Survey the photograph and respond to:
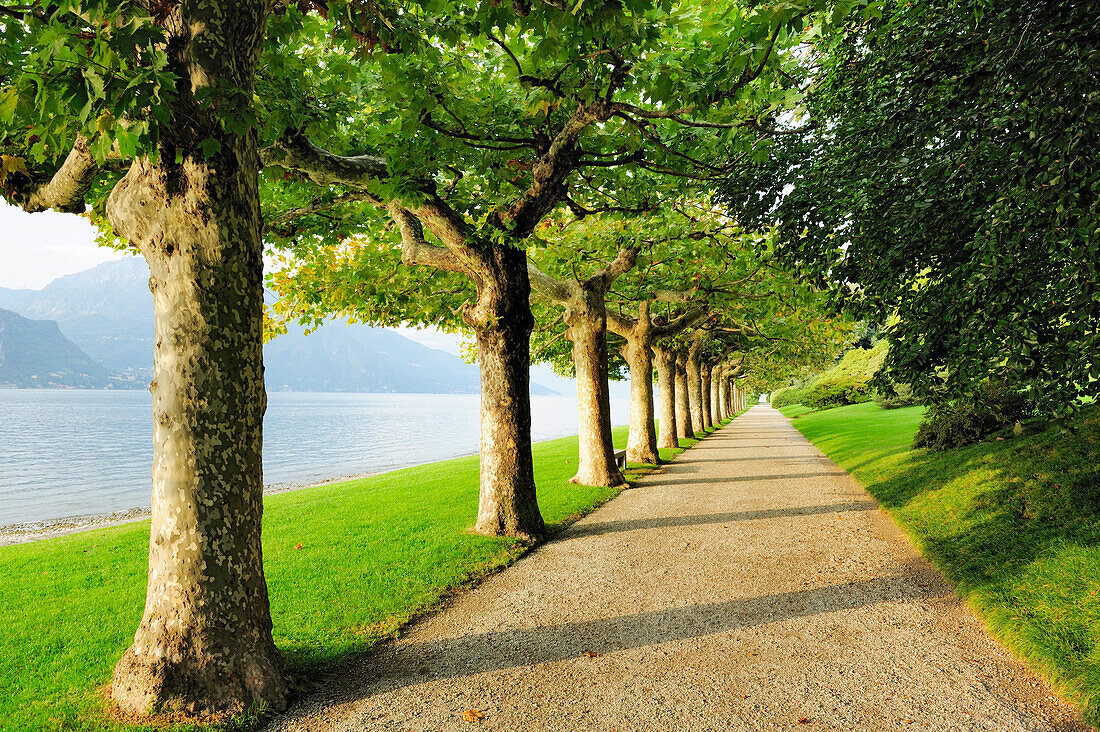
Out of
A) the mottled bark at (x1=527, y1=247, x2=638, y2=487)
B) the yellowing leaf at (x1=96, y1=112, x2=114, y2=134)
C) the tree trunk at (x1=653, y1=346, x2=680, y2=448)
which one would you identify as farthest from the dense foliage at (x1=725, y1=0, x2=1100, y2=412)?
the tree trunk at (x1=653, y1=346, x2=680, y2=448)

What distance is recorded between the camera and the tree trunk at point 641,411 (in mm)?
17906

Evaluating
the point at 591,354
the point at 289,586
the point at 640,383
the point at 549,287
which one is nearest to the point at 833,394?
the point at 640,383

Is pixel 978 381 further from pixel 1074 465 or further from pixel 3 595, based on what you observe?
pixel 3 595

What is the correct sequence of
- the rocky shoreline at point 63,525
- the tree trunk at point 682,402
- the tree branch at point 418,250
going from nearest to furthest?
the tree branch at point 418,250 → the rocky shoreline at point 63,525 → the tree trunk at point 682,402

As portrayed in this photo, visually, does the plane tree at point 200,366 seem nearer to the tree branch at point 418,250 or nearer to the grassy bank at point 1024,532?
the tree branch at point 418,250

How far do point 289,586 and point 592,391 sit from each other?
8.37m

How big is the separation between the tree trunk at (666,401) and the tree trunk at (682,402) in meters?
4.58

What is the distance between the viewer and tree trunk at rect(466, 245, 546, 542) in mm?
8922

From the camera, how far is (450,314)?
637 inches

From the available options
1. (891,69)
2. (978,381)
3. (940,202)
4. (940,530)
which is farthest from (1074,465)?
(891,69)

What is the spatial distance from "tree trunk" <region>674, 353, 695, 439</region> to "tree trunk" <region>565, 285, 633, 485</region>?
1394 cm

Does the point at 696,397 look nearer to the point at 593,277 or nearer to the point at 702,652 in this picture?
the point at 593,277

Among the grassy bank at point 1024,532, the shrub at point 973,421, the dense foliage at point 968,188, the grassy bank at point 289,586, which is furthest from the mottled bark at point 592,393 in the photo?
the dense foliage at point 968,188

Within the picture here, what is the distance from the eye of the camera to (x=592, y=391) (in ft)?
45.6
